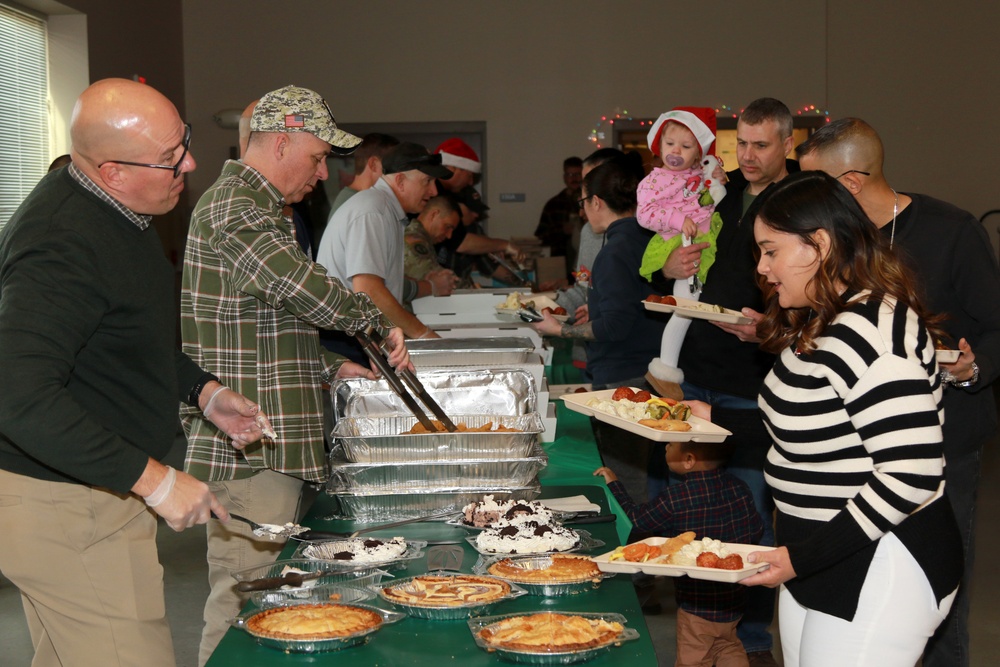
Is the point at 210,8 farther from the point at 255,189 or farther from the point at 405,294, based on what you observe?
the point at 255,189

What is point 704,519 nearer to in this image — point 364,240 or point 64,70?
point 364,240

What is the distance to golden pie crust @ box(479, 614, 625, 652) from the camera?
4.53 ft

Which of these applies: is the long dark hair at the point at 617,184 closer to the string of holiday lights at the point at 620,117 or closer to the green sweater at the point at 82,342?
the green sweater at the point at 82,342

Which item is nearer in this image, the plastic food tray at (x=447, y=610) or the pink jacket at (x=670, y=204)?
the plastic food tray at (x=447, y=610)

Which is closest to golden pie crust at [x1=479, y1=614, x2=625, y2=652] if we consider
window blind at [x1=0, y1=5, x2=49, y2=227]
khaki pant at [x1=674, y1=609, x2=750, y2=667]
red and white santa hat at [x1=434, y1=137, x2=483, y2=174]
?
khaki pant at [x1=674, y1=609, x2=750, y2=667]

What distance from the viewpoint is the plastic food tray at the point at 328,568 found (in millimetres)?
1706

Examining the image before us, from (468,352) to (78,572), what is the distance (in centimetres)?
134

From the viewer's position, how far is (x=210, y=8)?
920 cm

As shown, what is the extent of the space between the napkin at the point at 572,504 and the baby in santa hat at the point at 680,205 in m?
0.96

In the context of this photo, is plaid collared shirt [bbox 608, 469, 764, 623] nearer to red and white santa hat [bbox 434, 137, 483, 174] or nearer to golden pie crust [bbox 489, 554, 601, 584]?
golden pie crust [bbox 489, 554, 601, 584]

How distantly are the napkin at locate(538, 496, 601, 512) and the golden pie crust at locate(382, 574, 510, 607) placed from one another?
0.43 meters

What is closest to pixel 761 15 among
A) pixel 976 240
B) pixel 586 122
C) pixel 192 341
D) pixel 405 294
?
pixel 586 122

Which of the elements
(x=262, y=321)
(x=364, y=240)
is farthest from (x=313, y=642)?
(x=364, y=240)

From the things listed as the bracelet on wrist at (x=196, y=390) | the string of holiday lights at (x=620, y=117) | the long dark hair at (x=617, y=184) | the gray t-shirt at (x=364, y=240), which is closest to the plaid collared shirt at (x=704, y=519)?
the bracelet on wrist at (x=196, y=390)
